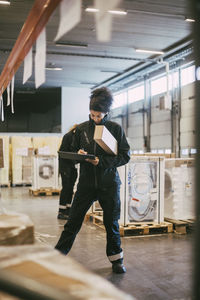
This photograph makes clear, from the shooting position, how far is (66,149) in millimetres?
6695

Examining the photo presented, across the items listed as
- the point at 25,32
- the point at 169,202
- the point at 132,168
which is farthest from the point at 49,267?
the point at 169,202

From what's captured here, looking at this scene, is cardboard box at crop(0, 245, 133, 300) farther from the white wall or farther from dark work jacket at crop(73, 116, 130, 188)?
the white wall

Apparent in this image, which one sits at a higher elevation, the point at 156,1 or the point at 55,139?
the point at 156,1

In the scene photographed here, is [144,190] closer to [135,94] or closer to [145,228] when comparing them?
[145,228]

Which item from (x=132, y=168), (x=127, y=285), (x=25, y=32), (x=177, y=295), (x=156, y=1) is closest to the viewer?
(x=25, y=32)

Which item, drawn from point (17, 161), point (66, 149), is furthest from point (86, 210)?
point (17, 161)

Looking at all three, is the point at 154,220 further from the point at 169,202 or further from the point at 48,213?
the point at 48,213

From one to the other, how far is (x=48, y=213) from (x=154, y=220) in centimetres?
303

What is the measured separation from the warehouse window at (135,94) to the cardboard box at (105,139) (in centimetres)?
1465

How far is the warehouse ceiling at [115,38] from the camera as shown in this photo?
10.3 meters

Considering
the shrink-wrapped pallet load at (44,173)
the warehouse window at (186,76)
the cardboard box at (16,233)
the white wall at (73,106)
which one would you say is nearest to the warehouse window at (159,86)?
the warehouse window at (186,76)

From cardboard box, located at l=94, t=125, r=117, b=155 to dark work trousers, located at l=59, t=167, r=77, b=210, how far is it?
3953 millimetres

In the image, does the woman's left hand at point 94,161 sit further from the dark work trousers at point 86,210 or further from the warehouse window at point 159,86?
the warehouse window at point 159,86

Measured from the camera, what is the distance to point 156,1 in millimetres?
9727
